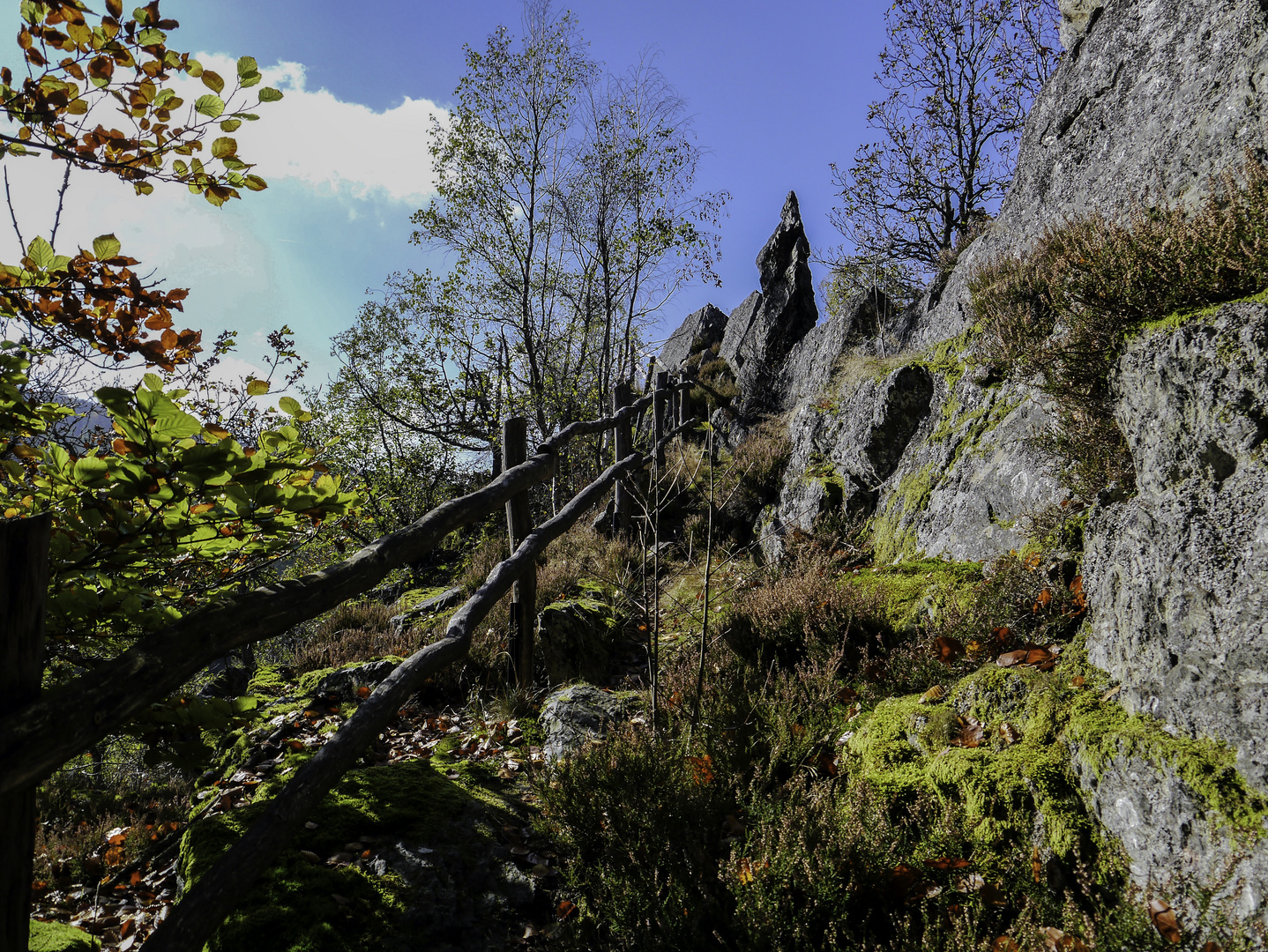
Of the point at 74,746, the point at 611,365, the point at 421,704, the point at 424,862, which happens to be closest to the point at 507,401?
the point at 611,365

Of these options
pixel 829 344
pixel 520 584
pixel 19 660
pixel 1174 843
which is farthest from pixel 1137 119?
pixel 19 660

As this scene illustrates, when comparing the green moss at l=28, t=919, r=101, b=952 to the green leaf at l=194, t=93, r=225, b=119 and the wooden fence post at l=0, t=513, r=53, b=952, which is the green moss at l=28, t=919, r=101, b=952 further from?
the green leaf at l=194, t=93, r=225, b=119

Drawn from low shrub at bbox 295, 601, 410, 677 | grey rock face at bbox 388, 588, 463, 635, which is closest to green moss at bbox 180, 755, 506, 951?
low shrub at bbox 295, 601, 410, 677

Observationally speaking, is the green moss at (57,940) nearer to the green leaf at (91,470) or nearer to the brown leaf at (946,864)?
the green leaf at (91,470)

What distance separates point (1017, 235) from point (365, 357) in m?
12.2

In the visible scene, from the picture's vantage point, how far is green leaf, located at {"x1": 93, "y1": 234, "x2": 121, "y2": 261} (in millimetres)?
2260

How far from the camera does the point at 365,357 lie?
13.6 metres

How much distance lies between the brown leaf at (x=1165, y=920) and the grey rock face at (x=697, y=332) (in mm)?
20937

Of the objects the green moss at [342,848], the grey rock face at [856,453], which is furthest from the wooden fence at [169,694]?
the grey rock face at [856,453]

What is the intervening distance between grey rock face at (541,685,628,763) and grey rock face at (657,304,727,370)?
19050 millimetres

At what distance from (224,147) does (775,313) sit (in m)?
15.0

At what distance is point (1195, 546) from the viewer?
246cm

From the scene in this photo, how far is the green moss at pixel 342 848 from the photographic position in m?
2.12

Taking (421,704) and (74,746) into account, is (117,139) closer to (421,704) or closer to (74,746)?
(74,746)
